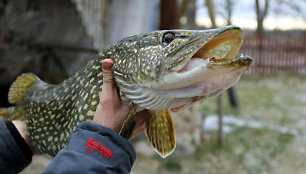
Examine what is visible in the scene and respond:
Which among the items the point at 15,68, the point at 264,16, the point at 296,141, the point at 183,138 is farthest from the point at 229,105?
the point at 15,68

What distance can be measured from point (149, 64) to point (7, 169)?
3.42 ft

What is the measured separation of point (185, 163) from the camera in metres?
4.93

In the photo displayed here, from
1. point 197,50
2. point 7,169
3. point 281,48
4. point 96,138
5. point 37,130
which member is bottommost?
point 281,48

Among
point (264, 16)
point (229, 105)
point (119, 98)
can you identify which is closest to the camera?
point (119, 98)

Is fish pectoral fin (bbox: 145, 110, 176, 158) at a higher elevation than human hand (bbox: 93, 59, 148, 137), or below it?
below

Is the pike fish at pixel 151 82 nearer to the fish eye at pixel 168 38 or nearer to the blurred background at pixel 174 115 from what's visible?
the fish eye at pixel 168 38

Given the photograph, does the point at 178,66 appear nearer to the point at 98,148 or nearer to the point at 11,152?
the point at 98,148

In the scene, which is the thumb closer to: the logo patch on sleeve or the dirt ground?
the logo patch on sleeve

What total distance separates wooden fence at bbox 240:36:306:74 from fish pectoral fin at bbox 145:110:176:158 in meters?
11.3

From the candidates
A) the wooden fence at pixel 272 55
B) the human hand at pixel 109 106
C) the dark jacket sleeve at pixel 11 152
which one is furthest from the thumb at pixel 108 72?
the wooden fence at pixel 272 55

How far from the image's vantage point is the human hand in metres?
1.32

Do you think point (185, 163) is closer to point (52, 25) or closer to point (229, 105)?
point (229, 105)

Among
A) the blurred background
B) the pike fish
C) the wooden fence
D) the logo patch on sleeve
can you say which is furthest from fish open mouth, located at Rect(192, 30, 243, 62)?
the wooden fence

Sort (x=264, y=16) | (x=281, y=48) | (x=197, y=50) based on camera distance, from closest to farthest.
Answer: (x=197, y=50)
(x=264, y=16)
(x=281, y=48)
